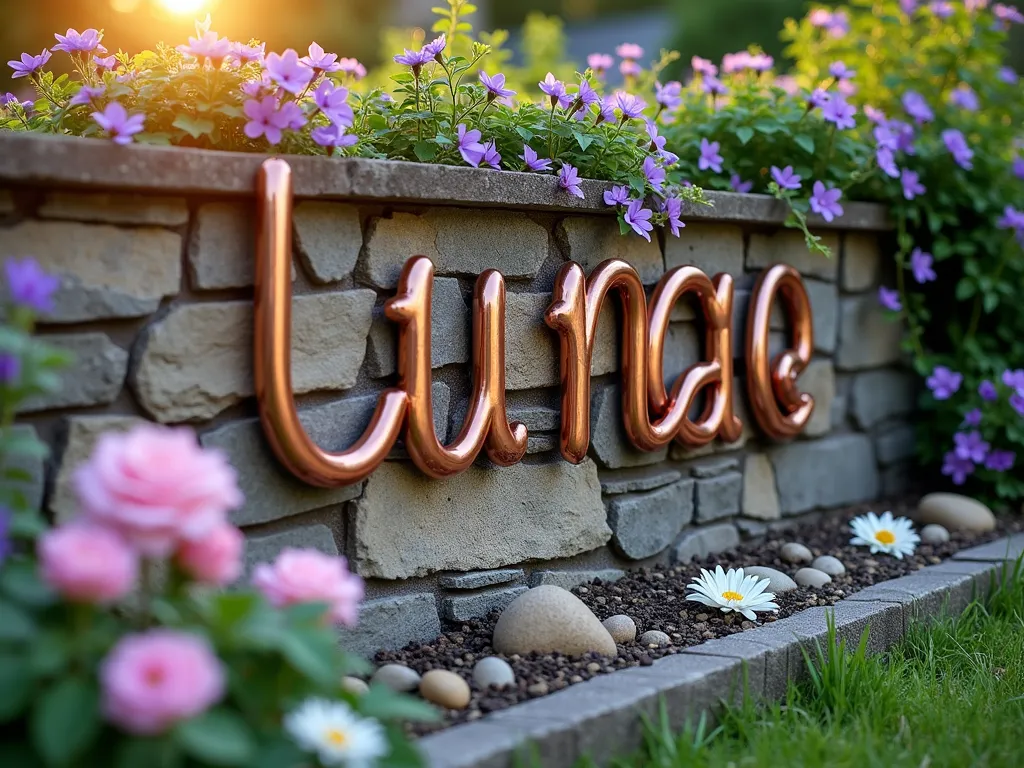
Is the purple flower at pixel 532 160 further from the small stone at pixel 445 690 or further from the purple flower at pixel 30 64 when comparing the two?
the small stone at pixel 445 690

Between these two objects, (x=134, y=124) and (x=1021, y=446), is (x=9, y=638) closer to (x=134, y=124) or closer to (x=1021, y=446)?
(x=134, y=124)

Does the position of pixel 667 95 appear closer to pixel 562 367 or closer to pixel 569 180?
pixel 569 180

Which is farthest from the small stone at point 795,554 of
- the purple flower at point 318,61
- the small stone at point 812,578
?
the purple flower at point 318,61

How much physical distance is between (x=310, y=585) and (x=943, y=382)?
9.10 feet

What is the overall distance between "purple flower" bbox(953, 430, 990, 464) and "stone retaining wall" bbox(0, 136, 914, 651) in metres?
0.68

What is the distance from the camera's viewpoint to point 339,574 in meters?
1.56

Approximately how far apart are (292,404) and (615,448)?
1.02 m

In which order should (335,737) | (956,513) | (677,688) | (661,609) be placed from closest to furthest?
(335,737)
(677,688)
(661,609)
(956,513)

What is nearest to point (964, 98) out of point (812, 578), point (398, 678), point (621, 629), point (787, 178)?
point (787, 178)

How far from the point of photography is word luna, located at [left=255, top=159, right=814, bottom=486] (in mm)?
1977

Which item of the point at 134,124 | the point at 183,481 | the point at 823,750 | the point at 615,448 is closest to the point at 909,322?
the point at 615,448

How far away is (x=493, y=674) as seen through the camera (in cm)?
202

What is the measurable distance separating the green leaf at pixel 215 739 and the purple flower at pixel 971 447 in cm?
287

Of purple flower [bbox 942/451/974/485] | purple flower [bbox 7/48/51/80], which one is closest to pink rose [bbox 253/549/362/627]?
purple flower [bbox 7/48/51/80]
